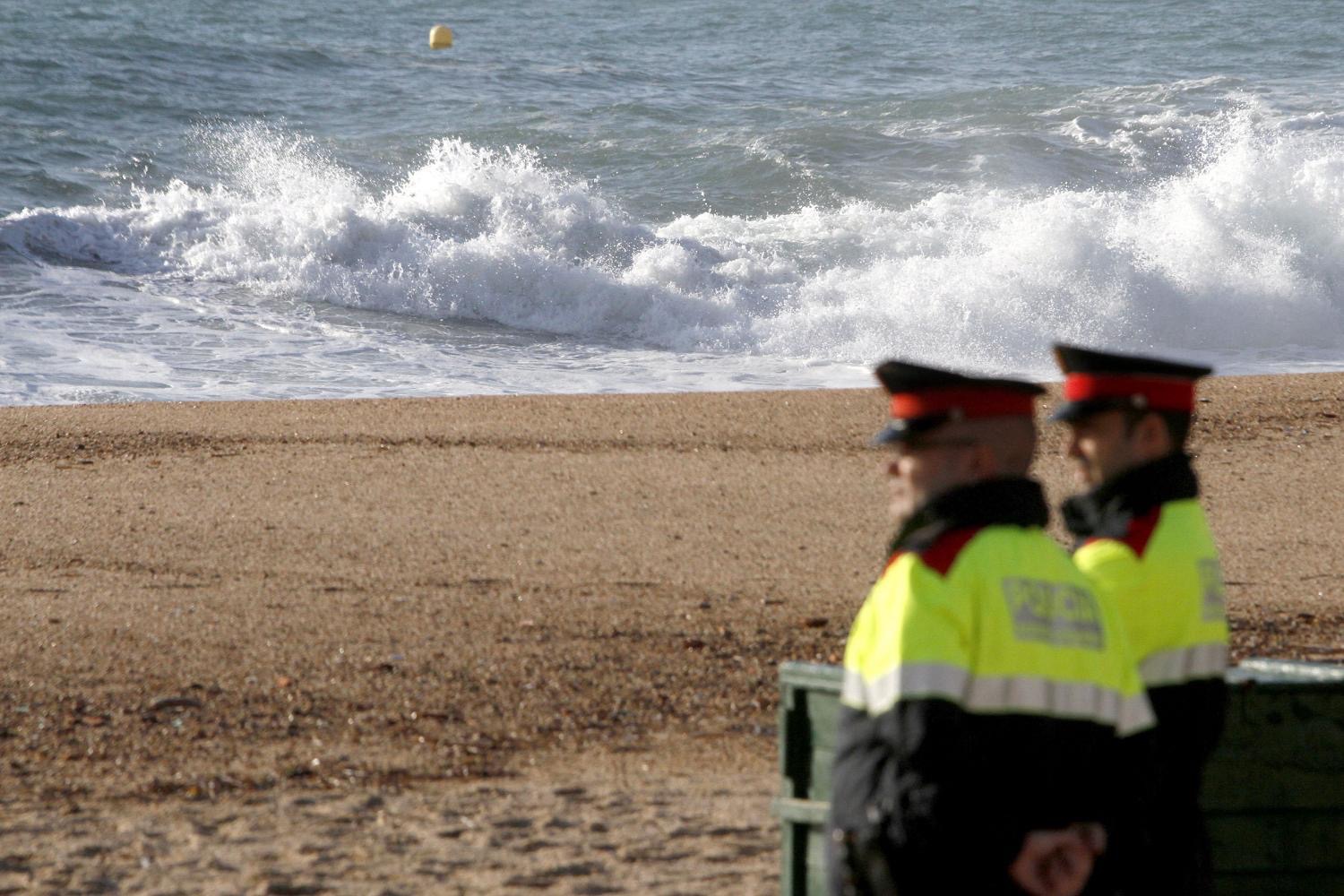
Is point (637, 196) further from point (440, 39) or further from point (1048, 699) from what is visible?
point (1048, 699)

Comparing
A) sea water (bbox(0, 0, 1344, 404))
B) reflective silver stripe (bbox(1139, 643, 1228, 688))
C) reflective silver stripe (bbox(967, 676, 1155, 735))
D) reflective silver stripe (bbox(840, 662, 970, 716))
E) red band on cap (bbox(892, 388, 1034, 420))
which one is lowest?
reflective silver stripe (bbox(1139, 643, 1228, 688))

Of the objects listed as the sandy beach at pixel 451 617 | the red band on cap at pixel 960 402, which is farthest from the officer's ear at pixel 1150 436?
the sandy beach at pixel 451 617

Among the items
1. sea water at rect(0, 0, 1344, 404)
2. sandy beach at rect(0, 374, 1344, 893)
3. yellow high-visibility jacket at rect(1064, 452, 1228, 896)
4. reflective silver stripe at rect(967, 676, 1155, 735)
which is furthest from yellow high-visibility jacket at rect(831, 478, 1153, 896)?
sea water at rect(0, 0, 1344, 404)

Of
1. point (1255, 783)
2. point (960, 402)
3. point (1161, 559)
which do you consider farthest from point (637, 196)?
point (960, 402)

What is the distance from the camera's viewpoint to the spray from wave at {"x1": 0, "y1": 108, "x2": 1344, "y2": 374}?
1593 cm

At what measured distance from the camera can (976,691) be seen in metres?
2.35

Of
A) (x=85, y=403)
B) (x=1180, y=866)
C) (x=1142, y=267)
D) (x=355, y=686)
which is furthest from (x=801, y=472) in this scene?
(x=1142, y=267)

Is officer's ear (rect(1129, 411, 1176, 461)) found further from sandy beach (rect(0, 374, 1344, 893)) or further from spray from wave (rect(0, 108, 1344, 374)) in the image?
spray from wave (rect(0, 108, 1344, 374))

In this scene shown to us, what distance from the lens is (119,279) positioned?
1683 cm

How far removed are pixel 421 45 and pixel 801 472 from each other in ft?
70.7

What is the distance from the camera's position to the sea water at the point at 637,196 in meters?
15.1

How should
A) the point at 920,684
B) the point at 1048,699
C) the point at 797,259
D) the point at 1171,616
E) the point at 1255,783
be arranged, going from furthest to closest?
the point at 797,259
the point at 1255,783
the point at 1171,616
the point at 1048,699
the point at 920,684

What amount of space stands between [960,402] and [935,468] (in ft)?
0.34

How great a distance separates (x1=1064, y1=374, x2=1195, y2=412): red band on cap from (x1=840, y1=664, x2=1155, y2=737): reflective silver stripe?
0.59m
